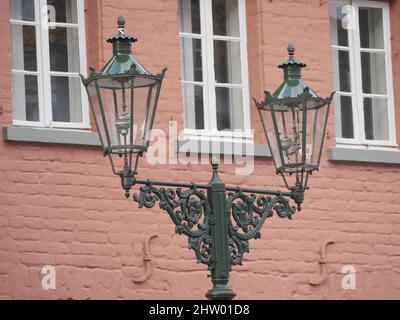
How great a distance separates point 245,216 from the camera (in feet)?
34.6

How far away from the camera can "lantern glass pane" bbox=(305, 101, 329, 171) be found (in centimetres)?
1057

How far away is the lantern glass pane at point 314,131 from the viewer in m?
10.6

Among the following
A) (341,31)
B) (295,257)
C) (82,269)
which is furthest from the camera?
(341,31)

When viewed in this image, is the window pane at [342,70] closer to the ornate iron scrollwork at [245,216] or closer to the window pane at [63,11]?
the window pane at [63,11]

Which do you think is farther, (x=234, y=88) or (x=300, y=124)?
(x=234, y=88)

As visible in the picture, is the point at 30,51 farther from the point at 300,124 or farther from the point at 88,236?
the point at 300,124

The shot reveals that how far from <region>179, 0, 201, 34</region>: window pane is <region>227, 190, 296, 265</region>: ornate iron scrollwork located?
12.0 ft

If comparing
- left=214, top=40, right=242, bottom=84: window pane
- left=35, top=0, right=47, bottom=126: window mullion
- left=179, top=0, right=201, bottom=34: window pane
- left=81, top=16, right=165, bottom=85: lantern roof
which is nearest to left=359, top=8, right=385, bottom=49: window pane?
left=214, top=40, right=242, bottom=84: window pane

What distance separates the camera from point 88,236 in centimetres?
1287

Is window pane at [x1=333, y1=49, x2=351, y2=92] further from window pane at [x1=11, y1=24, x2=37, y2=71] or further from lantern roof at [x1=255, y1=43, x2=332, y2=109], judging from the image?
lantern roof at [x1=255, y1=43, x2=332, y2=109]

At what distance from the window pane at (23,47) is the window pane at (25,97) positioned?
3.8 inches

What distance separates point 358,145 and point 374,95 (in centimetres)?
60

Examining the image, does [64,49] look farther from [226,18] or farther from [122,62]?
[122,62]

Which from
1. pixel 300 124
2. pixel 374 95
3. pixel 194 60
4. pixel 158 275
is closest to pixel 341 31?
pixel 374 95
